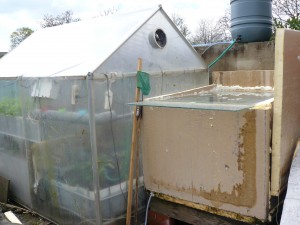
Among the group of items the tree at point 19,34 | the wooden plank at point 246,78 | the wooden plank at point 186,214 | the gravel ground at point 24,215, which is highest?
the tree at point 19,34

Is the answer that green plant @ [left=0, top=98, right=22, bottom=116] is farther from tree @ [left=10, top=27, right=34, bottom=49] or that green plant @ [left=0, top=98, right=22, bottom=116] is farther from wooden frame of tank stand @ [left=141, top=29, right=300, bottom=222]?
tree @ [left=10, top=27, right=34, bottom=49]

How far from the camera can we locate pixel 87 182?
409 centimetres

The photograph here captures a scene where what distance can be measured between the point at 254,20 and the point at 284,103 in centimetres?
341

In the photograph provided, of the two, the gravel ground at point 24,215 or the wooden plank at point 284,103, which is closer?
the wooden plank at point 284,103

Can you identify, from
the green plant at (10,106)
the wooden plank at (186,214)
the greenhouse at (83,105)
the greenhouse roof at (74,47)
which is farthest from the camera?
the green plant at (10,106)

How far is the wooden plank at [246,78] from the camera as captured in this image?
476cm

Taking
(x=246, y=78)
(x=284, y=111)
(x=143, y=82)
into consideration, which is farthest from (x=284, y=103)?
(x=246, y=78)

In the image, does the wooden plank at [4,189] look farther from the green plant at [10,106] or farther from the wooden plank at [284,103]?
the wooden plank at [284,103]

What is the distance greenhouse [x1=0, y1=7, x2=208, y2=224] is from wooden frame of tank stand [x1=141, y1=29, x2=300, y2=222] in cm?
139

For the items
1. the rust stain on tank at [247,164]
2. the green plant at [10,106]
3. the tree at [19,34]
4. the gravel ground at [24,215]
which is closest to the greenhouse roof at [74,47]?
the green plant at [10,106]

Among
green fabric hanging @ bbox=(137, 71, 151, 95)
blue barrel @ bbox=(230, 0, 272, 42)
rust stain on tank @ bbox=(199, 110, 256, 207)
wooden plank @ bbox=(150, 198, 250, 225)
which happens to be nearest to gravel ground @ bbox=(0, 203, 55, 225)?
wooden plank @ bbox=(150, 198, 250, 225)

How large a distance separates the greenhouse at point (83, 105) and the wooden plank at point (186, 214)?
0.44 metres

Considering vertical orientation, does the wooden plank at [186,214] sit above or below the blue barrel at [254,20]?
below

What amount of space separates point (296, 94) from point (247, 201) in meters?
1.34
